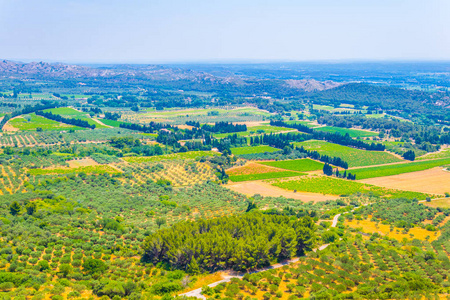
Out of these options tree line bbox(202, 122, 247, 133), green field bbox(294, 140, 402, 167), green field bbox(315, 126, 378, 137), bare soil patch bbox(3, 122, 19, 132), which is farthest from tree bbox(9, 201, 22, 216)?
green field bbox(315, 126, 378, 137)

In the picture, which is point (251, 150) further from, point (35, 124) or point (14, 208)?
point (35, 124)

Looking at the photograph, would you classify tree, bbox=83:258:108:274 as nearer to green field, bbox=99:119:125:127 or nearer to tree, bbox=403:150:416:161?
tree, bbox=403:150:416:161

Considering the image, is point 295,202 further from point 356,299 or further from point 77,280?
point 77,280

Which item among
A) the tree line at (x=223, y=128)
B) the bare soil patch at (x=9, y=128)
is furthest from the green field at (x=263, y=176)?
the bare soil patch at (x=9, y=128)

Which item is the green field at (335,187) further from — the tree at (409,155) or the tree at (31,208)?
the tree at (31,208)

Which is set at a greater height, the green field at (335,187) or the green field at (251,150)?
the green field at (251,150)

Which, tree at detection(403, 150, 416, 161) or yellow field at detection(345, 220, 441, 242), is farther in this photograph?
tree at detection(403, 150, 416, 161)

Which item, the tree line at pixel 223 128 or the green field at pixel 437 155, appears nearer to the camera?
the green field at pixel 437 155

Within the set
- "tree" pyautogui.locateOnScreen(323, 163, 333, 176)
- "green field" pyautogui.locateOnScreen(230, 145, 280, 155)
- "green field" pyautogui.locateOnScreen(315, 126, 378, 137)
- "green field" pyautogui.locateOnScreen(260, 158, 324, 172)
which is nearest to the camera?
"tree" pyautogui.locateOnScreen(323, 163, 333, 176)
